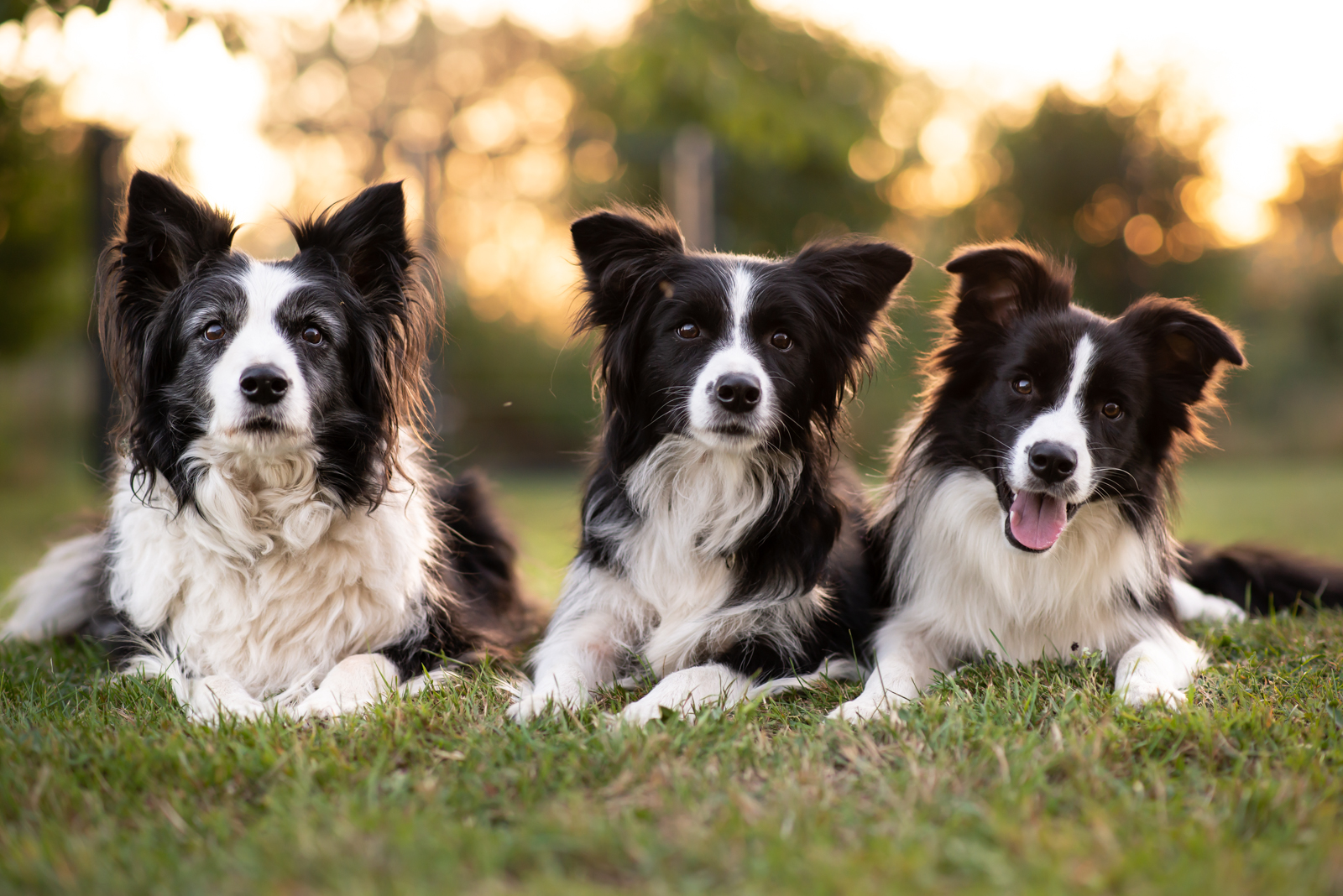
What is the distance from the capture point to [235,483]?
336 centimetres

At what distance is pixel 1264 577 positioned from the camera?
15.7 feet

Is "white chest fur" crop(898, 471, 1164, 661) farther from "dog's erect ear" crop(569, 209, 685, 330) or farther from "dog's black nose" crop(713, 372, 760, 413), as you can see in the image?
"dog's erect ear" crop(569, 209, 685, 330)

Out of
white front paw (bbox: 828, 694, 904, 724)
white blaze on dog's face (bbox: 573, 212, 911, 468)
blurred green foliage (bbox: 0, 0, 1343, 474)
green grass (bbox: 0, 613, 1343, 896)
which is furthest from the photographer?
blurred green foliage (bbox: 0, 0, 1343, 474)

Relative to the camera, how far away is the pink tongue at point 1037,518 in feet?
11.2

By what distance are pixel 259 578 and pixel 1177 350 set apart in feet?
11.5

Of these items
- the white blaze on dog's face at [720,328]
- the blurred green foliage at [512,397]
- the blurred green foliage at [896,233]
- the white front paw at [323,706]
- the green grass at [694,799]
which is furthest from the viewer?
the blurred green foliage at [512,397]

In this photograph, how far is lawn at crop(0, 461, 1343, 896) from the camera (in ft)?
6.40

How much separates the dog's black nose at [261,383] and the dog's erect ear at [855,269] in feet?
6.13

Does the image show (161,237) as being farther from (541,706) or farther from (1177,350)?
(1177,350)

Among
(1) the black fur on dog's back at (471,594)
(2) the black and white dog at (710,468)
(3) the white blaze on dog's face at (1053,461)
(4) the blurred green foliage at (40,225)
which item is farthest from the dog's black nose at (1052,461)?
(4) the blurred green foliage at (40,225)

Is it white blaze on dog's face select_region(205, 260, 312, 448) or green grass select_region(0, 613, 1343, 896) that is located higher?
white blaze on dog's face select_region(205, 260, 312, 448)

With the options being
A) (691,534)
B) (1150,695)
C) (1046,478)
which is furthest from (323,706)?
(1150,695)

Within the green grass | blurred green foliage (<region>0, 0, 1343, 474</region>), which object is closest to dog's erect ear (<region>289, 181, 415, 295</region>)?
the green grass

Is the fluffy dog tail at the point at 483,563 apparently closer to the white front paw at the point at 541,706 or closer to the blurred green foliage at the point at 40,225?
the white front paw at the point at 541,706
